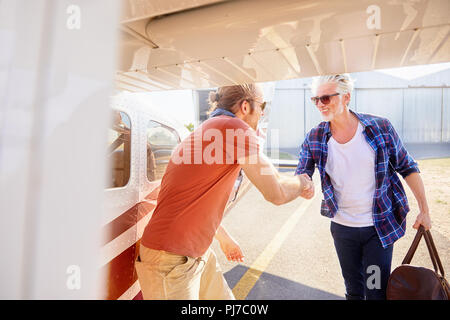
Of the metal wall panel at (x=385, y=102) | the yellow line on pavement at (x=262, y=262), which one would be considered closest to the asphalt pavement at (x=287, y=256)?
the yellow line on pavement at (x=262, y=262)

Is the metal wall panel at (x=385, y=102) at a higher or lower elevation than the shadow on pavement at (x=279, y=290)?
higher

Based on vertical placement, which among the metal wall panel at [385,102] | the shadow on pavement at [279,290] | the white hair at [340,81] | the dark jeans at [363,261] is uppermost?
the metal wall panel at [385,102]

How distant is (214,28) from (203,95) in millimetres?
6005

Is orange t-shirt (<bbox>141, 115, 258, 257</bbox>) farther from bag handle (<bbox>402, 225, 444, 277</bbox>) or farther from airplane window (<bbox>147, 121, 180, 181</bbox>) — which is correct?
bag handle (<bbox>402, 225, 444, 277</bbox>)

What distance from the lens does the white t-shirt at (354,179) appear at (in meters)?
1.73

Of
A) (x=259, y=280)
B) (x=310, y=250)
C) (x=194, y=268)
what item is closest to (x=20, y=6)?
(x=194, y=268)

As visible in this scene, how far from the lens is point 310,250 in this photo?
3.81m

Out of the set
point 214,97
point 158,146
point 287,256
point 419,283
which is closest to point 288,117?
point 287,256

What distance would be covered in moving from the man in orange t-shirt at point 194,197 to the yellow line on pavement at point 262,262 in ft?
5.56

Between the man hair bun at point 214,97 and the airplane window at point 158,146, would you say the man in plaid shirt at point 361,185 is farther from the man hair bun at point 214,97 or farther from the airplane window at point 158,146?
the airplane window at point 158,146

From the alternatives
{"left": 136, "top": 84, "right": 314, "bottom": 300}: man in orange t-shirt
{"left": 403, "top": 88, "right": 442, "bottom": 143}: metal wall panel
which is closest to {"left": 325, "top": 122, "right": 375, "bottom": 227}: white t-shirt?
{"left": 136, "top": 84, "right": 314, "bottom": 300}: man in orange t-shirt

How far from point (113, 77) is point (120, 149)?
1379mm

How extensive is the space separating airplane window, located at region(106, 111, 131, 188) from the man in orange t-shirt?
56 centimetres
